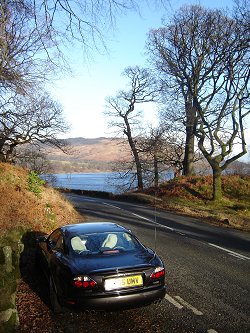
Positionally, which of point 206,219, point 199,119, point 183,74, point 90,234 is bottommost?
point 206,219

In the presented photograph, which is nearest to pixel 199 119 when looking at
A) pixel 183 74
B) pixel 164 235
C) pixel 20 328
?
pixel 183 74

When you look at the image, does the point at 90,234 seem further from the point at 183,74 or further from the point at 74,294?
the point at 183,74

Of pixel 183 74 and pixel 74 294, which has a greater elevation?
pixel 183 74

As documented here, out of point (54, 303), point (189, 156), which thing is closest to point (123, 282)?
point (54, 303)

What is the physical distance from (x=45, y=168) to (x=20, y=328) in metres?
37.0

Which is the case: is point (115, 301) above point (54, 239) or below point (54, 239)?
below

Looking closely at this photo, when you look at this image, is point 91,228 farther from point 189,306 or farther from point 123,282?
point 189,306

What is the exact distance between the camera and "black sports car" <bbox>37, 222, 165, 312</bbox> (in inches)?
212

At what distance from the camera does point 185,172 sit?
115ft

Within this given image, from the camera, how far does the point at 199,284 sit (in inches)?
298

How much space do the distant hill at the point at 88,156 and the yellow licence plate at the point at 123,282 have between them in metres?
30.2

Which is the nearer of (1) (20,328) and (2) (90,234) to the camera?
(1) (20,328)

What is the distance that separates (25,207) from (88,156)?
514 feet

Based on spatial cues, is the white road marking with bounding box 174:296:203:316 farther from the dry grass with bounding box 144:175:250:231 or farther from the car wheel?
the dry grass with bounding box 144:175:250:231
